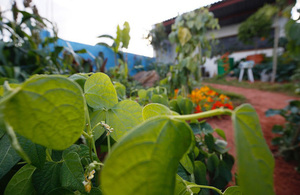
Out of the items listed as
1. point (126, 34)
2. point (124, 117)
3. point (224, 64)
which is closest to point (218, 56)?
point (224, 64)

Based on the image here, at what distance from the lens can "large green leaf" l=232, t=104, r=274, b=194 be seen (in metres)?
0.12

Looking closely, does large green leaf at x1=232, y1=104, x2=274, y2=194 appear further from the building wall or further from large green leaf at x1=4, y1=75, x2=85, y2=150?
the building wall

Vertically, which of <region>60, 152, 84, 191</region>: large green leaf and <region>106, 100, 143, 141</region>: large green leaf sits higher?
<region>106, 100, 143, 141</region>: large green leaf

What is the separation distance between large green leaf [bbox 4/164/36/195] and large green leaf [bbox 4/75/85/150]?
0.11 metres

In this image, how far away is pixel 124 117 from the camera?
228mm

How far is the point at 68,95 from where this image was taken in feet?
0.45

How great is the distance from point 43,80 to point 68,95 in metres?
0.02

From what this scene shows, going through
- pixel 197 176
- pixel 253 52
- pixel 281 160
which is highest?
pixel 253 52

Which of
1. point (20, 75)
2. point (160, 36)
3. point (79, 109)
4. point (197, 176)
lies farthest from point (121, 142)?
point (160, 36)

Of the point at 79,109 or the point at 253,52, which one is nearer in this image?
the point at 79,109

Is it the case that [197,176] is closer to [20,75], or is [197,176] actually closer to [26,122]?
[26,122]

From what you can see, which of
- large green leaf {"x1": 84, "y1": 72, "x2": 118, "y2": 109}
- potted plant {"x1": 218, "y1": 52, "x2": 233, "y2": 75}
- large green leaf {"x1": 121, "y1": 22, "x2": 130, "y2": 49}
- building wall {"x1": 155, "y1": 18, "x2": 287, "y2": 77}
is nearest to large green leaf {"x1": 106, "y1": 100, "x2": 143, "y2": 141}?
large green leaf {"x1": 84, "y1": 72, "x2": 118, "y2": 109}

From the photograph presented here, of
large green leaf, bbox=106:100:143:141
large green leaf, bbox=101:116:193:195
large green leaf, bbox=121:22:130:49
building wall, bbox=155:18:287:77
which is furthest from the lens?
building wall, bbox=155:18:287:77

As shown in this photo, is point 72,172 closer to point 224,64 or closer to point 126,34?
point 126,34
